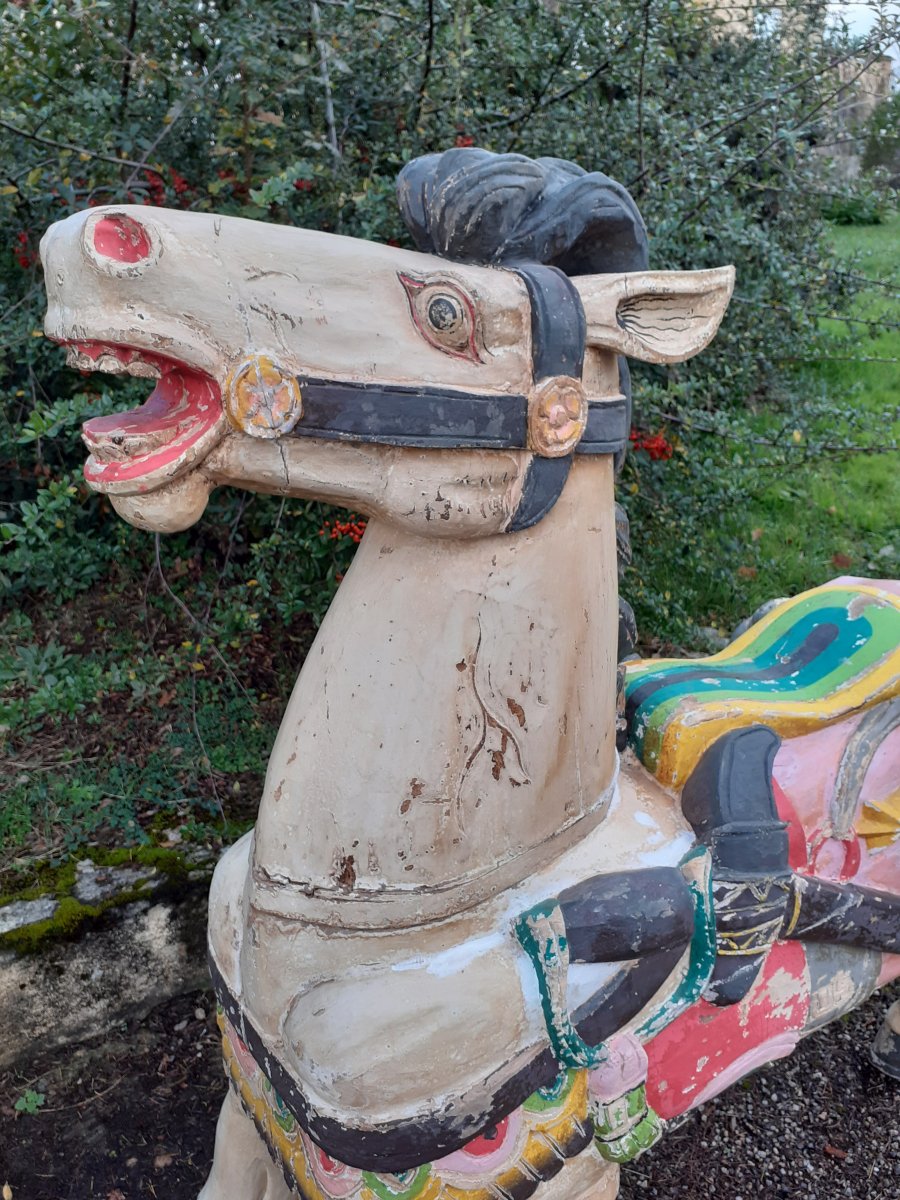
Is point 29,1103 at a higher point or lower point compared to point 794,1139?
lower

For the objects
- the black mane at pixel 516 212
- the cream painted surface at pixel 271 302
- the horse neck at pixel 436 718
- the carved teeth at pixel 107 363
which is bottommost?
the horse neck at pixel 436 718

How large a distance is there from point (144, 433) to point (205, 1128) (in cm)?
164

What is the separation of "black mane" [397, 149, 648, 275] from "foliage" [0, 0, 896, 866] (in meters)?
0.90

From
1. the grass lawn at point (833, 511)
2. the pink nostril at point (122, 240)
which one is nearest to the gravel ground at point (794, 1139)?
the grass lawn at point (833, 511)

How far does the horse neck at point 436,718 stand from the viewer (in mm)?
998

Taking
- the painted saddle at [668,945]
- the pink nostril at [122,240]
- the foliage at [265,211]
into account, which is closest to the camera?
the pink nostril at [122,240]

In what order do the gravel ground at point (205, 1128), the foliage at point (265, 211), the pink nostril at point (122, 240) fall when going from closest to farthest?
the pink nostril at point (122, 240) → the gravel ground at point (205, 1128) → the foliage at point (265, 211)

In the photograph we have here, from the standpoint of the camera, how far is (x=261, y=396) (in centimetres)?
87

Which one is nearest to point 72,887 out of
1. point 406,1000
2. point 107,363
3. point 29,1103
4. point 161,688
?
point 29,1103

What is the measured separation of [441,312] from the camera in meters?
0.90

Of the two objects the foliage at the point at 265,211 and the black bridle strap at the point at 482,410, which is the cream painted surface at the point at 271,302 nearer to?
the black bridle strap at the point at 482,410

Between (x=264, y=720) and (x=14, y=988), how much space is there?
874 mm

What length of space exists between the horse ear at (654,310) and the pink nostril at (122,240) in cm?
42

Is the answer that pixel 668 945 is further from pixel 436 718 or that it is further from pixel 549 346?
pixel 549 346
